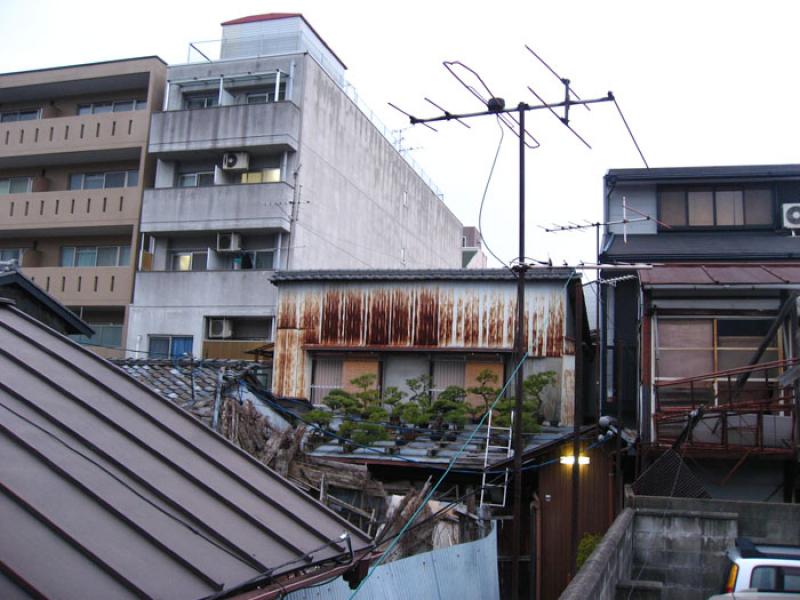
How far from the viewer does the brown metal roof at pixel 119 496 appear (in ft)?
12.6

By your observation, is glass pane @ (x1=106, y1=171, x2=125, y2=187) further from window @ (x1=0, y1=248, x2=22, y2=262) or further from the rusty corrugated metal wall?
the rusty corrugated metal wall

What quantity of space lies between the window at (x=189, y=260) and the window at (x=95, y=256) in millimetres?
2233

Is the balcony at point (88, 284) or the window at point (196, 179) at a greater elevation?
the window at point (196, 179)

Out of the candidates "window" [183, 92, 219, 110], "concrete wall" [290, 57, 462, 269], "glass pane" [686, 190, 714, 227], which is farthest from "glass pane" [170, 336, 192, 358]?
"glass pane" [686, 190, 714, 227]

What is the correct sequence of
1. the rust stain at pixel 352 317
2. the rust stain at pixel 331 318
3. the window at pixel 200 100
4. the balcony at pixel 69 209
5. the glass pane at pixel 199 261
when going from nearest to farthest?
1. the rust stain at pixel 352 317
2. the rust stain at pixel 331 318
3. the glass pane at pixel 199 261
4. the balcony at pixel 69 209
5. the window at pixel 200 100

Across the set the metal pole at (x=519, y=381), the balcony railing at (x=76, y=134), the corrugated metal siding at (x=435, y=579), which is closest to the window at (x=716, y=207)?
the metal pole at (x=519, y=381)

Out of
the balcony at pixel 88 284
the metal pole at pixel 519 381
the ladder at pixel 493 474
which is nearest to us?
the metal pole at pixel 519 381

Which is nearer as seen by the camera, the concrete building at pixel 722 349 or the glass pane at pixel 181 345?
the concrete building at pixel 722 349

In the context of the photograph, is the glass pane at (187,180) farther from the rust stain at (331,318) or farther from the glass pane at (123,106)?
the rust stain at (331,318)

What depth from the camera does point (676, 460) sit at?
52.0 feet

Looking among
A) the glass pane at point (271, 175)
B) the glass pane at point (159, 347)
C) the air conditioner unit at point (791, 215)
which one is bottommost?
the glass pane at point (159, 347)

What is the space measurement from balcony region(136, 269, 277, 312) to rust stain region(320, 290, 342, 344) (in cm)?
797

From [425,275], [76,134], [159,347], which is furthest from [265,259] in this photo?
[425,275]

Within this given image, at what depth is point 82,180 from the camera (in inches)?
1373
